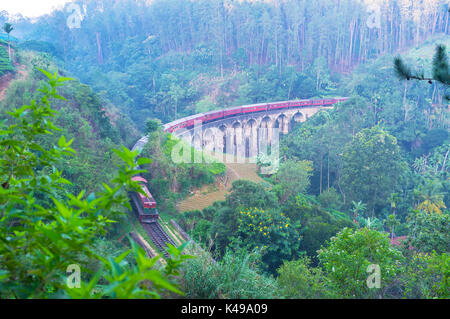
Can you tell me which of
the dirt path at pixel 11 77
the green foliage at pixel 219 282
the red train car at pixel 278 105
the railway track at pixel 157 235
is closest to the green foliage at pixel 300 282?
the green foliage at pixel 219 282

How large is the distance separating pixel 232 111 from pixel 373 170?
47.4 ft

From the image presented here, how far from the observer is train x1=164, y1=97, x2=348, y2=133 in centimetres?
2848

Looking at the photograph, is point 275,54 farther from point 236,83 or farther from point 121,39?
point 121,39

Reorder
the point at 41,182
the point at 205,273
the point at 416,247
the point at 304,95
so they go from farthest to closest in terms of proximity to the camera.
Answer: the point at 304,95 < the point at 416,247 < the point at 205,273 < the point at 41,182

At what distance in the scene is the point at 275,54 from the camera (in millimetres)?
47625

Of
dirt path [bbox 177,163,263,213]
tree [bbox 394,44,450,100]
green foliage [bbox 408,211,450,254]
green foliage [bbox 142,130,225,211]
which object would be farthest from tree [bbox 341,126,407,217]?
tree [bbox 394,44,450,100]

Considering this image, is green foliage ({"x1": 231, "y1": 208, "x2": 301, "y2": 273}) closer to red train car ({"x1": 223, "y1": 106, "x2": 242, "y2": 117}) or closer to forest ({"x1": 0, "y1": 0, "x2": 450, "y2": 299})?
forest ({"x1": 0, "y1": 0, "x2": 450, "y2": 299})

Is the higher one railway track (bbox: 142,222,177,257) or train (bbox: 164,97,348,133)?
train (bbox: 164,97,348,133)

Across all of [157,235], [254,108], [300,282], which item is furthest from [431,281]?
[254,108]

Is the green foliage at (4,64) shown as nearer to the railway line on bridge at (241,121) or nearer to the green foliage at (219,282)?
the railway line on bridge at (241,121)

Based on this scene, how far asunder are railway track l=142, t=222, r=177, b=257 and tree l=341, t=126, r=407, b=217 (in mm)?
13736

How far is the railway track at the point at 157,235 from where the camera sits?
13.8m

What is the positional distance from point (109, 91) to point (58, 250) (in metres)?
38.1
